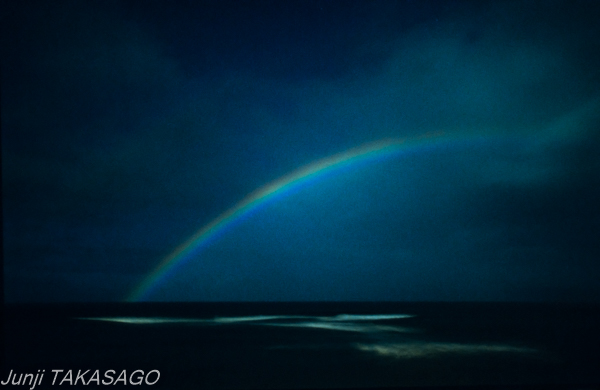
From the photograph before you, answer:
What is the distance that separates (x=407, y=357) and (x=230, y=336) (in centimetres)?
1364

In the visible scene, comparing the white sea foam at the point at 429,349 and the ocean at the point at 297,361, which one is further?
the white sea foam at the point at 429,349

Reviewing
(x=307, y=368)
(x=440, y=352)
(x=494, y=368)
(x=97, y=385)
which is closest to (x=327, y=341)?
(x=440, y=352)

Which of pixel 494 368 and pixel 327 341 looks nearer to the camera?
pixel 494 368

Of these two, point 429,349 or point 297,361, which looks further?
point 429,349

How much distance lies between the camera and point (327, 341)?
951 inches

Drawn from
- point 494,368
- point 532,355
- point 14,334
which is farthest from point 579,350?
point 14,334

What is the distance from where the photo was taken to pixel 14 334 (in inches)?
1170

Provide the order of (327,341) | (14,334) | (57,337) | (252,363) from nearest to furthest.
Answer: (252,363) → (327,341) → (57,337) → (14,334)

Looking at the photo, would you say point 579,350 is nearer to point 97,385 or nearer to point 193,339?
point 193,339

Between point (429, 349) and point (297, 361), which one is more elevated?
point (429, 349)

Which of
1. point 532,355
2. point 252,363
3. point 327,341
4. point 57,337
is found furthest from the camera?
point 57,337

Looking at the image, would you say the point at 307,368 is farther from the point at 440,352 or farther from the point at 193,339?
the point at 193,339

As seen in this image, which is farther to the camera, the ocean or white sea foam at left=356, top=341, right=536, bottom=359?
white sea foam at left=356, top=341, right=536, bottom=359

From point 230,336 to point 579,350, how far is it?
63.1ft
